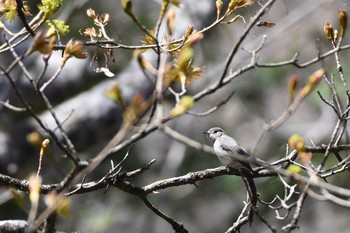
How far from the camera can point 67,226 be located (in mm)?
5777

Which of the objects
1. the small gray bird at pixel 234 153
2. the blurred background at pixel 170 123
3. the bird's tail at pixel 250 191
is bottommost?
the bird's tail at pixel 250 191

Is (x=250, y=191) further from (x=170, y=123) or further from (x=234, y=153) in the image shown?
(x=170, y=123)

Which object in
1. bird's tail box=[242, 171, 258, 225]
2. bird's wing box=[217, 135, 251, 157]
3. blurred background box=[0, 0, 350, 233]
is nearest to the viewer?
bird's tail box=[242, 171, 258, 225]

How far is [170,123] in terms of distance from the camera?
7.44 meters

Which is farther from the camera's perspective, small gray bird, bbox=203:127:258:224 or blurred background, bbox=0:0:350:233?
blurred background, bbox=0:0:350:233

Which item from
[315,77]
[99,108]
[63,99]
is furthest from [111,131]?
[315,77]

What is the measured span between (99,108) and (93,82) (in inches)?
28.7

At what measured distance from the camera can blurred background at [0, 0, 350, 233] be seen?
181 inches

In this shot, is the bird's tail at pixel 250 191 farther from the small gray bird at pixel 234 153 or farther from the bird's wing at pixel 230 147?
the bird's wing at pixel 230 147

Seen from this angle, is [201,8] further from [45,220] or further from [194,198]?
[45,220]

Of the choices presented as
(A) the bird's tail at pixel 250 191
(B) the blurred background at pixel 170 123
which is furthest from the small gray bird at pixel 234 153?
(B) the blurred background at pixel 170 123

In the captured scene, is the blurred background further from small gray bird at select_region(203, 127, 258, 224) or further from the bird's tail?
the bird's tail

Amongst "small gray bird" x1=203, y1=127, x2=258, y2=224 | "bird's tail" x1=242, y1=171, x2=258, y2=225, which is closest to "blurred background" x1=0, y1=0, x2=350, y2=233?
"small gray bird" x1=203, y1=127, x2=258, y2=224

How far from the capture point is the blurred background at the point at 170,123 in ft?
15.1
